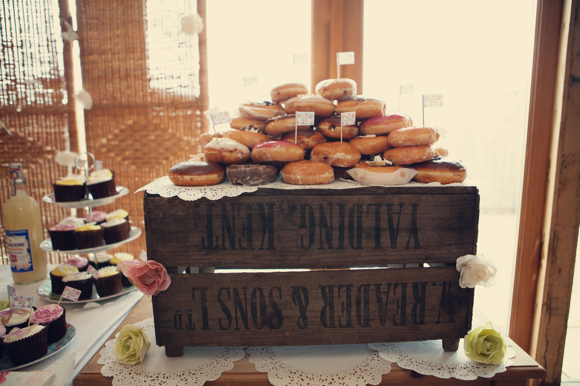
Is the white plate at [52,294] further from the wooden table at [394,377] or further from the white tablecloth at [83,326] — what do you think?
the wooden table at [394,377]

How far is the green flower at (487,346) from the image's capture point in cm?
112

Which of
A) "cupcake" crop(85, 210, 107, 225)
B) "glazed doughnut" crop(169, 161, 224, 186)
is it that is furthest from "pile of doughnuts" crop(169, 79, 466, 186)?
"cupcake" crop(85, 210, 107, 225)

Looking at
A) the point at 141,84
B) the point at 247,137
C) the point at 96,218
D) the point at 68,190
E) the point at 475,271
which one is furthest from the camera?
the point at 141,84

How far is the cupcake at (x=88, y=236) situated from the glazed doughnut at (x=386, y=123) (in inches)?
55.9

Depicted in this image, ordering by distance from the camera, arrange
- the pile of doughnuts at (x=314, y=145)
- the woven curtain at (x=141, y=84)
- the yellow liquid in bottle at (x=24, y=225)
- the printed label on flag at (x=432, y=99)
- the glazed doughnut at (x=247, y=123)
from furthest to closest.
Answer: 1. the woven curtain at (x=141, y=84)
2. the yellow liquid in bottle at (x=24, y=225)
3. the glazed doughnut at (x=247, y=123)
4. the printed label on flag at (x=432, y=99)
5. the pile of doughnuts at (x=314, y=145)

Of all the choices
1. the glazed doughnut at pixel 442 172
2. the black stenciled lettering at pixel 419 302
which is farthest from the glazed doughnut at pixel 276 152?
the black stenciled lettering at pixel 419 302

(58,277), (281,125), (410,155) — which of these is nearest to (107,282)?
Answer: (58,277)

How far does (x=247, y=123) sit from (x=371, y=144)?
1.63 ft

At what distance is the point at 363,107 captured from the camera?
1.29 meters

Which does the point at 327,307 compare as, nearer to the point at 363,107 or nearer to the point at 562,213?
the point at 363,107

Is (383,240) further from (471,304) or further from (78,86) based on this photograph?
(78,86)

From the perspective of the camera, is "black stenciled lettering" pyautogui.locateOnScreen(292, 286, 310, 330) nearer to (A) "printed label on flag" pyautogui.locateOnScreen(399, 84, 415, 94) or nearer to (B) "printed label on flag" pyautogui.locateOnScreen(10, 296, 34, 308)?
(A) "printed label on flag" pyautogui.locateOnScreen(399, 84, 415, 94)

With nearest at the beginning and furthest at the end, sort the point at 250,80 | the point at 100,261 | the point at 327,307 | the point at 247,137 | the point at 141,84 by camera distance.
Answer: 1. the point at 327,307
2. the point at 247,137
3. the point at 250,80
4. the point at 100,261
5. the point at 141,84

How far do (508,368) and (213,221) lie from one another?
110cm
